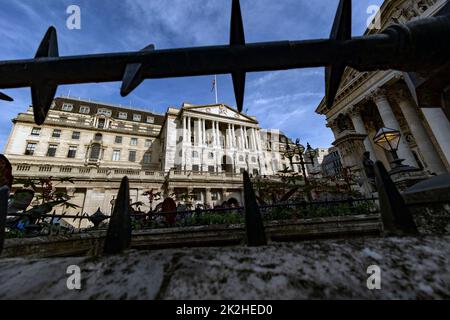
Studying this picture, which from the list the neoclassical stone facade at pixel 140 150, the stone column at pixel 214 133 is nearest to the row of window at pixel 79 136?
the neoclassical stone facade at pixel 140 150

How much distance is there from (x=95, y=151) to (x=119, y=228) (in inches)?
1614

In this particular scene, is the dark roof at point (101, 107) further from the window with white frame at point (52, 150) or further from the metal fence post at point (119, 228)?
the metal fence post at point (119, 228)

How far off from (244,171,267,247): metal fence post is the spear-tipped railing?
99 cm

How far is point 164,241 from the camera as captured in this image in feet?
19.5

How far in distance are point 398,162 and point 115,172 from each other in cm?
2599

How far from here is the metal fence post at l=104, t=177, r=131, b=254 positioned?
3.35 feet

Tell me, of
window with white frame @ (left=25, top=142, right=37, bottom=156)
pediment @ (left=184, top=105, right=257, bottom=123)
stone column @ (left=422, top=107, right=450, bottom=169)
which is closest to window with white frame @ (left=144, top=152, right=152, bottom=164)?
pediment @ (left=184, top=105, right=257, bottom=123)

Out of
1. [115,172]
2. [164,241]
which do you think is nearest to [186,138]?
[115,172]

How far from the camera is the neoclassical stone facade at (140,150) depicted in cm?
2222

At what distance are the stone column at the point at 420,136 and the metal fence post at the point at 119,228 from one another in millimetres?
18516

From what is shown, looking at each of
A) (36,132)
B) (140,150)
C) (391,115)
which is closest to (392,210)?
(391,115)

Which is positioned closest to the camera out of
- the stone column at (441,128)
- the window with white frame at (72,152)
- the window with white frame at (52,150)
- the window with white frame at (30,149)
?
the stone column at (441,128)
